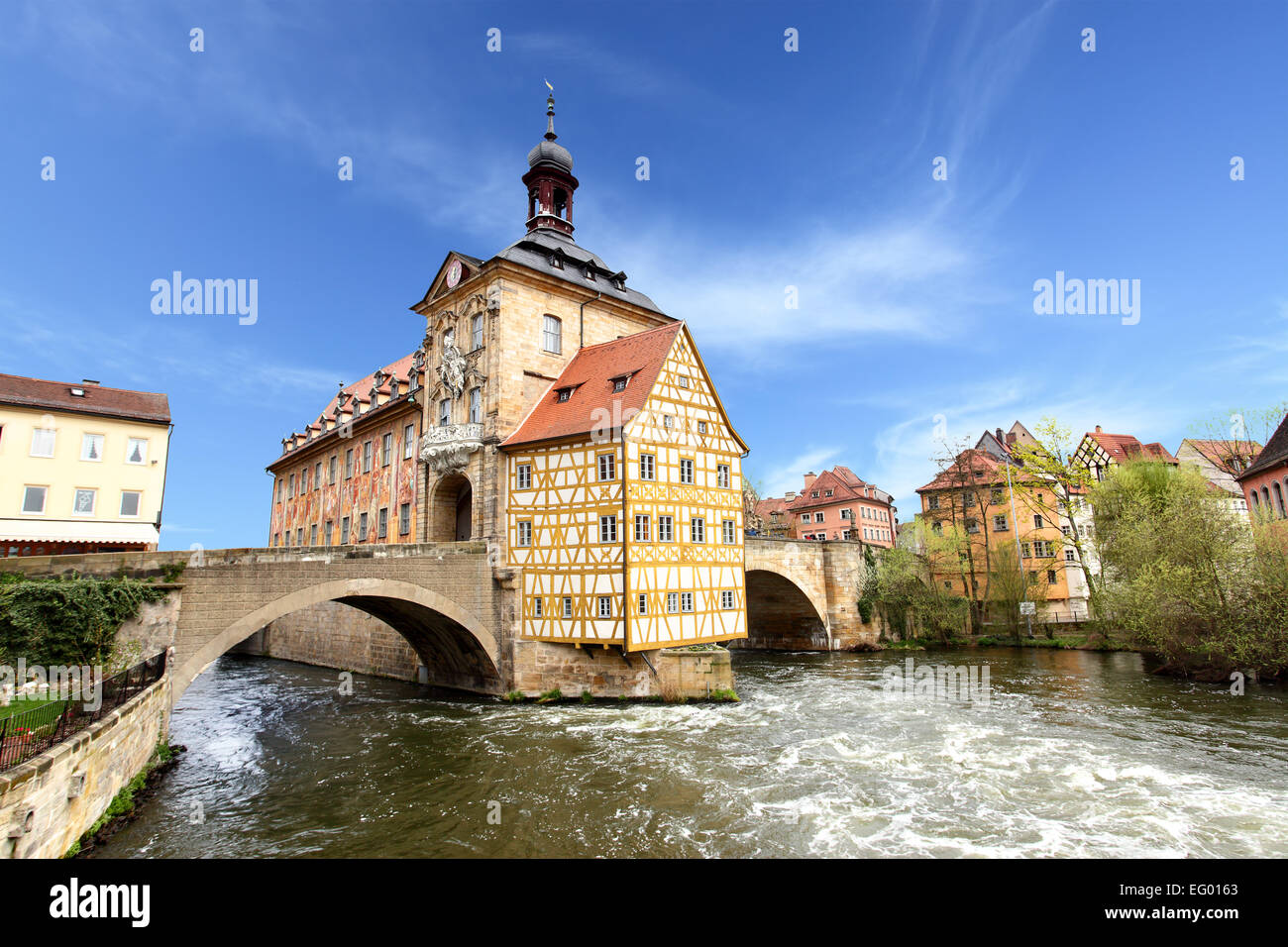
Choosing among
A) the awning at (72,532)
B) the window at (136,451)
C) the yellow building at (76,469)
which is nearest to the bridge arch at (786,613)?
the awning at (72,532)

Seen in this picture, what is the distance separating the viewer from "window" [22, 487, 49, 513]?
2173cm

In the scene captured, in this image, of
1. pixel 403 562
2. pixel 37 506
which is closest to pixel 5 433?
pixel 37 506

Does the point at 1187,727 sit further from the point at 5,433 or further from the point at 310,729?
the point at 5,433

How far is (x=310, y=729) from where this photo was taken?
17.9 metres

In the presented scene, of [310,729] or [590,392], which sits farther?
[590,392]

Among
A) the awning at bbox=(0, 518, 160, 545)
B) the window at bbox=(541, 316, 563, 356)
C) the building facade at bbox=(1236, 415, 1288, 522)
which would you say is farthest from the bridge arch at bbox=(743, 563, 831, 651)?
the awning at bbox=(0, 518, 160, 545)

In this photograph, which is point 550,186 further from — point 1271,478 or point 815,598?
point 1271,478

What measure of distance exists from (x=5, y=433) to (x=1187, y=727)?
1338 inches

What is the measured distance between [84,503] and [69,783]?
61.3 feet

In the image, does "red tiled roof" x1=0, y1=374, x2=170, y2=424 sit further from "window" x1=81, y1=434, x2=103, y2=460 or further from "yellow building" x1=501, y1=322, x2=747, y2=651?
"yellow building" x1=501, y1=322, x2=747, y2=651

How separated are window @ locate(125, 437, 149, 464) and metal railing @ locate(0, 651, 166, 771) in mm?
14445

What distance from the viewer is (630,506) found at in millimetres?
19203
